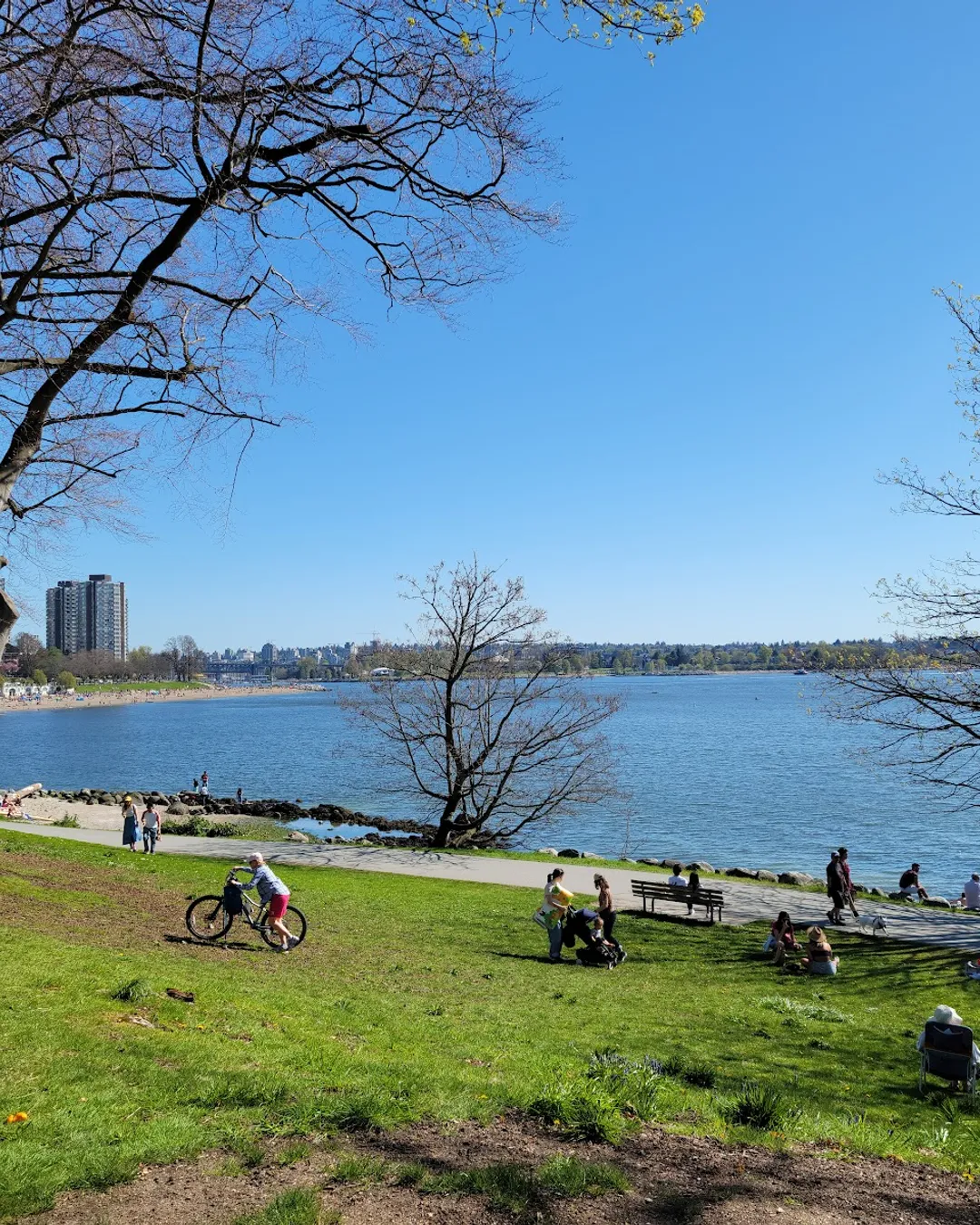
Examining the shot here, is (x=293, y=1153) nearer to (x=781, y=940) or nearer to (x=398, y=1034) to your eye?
(x=398, y=1034)

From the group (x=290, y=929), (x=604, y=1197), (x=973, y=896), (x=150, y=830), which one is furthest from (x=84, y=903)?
(x=973, y=896)

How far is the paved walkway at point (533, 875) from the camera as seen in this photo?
60.7 feet

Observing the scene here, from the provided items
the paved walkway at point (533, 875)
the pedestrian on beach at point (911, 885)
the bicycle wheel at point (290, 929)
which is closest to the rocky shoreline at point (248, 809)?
the paved walkway at point (533, 875)

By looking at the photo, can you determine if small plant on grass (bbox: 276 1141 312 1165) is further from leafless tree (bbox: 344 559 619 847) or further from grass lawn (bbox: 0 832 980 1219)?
leafless tree (bbox: 344 559 619 847)

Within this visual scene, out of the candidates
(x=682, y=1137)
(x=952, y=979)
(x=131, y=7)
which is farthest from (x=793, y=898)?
(x=131, y=7)

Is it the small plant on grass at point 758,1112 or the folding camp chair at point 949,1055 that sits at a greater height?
the small plant on grass at point 758,1112

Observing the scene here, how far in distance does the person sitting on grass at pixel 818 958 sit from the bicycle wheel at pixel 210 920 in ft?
29.2

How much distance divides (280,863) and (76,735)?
95287 millimetres

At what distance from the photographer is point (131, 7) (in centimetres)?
598

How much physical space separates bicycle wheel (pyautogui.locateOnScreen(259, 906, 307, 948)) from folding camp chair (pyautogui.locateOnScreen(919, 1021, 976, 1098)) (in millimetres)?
7771

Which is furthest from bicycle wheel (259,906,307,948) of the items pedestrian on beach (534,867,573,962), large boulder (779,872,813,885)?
large boulder (779,872,813,885)

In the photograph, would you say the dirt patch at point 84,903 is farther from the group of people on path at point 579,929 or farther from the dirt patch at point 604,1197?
the dirt patch at point 604,1197

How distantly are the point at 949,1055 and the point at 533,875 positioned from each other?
48.8ft

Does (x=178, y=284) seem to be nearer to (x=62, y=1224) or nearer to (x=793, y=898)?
(x=62, y=1224)
